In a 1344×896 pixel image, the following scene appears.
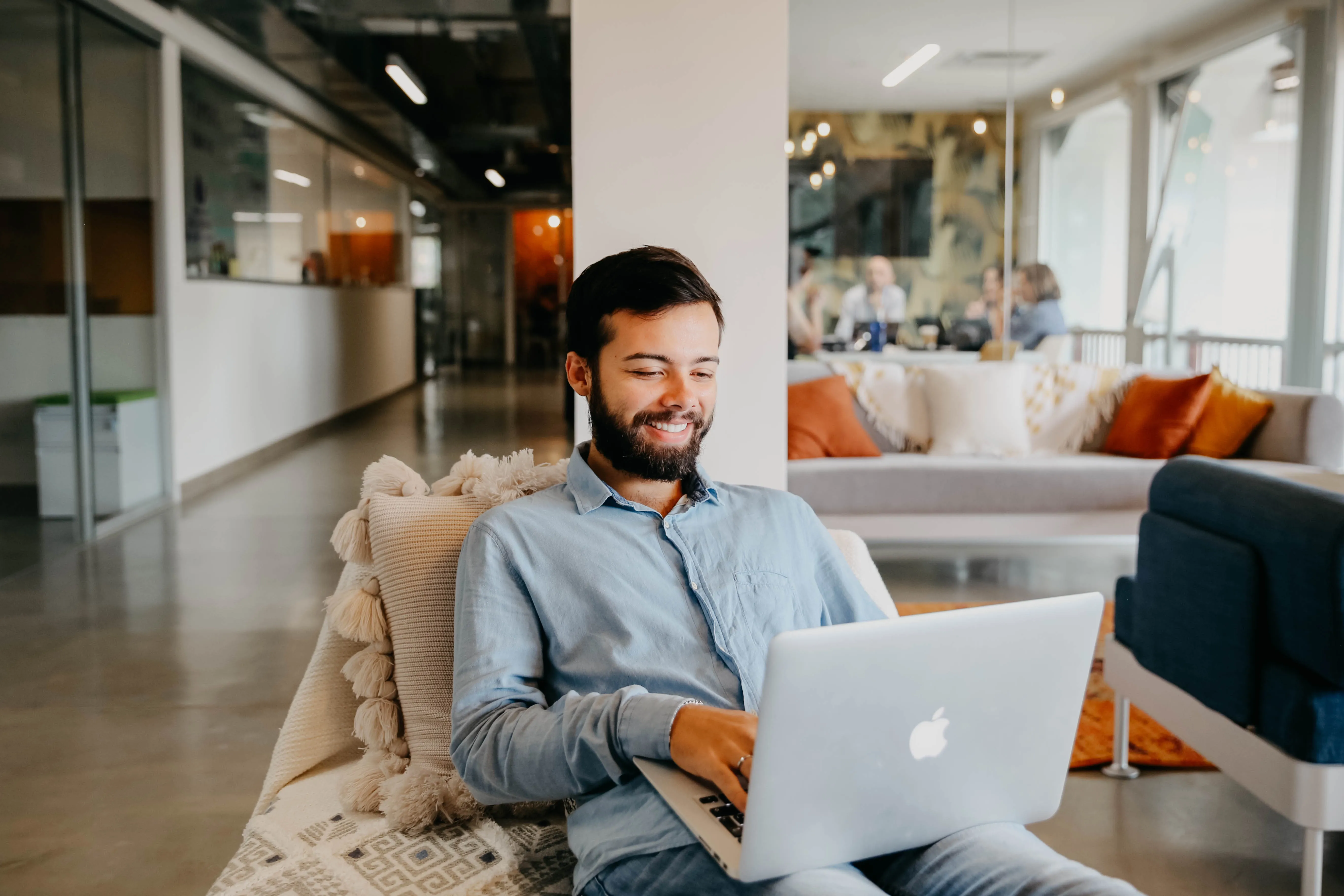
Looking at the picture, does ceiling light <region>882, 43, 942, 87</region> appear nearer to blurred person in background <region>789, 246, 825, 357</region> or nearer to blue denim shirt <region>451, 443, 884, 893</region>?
blurred person in background <region>789, 246, 825, 357</region>

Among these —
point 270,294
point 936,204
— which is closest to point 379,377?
point 270,294

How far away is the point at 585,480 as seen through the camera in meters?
1.42

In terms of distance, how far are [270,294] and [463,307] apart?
25.8 feet

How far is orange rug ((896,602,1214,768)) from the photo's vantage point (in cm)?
270

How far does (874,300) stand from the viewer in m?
5.92

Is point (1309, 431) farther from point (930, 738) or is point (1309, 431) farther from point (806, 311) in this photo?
point (930, 738)

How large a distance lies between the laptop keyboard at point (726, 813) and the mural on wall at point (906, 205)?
4.99 metres

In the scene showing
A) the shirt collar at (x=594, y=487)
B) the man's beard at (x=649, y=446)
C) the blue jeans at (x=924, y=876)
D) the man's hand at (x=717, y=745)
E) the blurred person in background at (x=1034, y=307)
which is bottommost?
the blue jeans at (x=924, y=876)

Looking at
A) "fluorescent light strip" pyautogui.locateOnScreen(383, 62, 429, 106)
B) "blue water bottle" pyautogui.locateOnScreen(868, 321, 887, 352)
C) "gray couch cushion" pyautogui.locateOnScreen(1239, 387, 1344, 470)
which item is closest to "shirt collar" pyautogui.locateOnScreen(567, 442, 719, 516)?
"gray couch cushion" pyautogui.locateOnScreen(1239, 387, 1344, 470)

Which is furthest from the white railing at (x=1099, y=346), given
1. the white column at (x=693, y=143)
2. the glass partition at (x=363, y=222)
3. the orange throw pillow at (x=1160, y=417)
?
the glass partition at (x=363, y=222)

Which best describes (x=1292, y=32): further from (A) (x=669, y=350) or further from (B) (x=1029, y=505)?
(A) (x=669, y=350)

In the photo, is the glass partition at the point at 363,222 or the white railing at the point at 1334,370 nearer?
the white railing at the point at 1334,370

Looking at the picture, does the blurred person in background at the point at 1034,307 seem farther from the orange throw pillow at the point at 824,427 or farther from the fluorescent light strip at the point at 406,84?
the fluorescent light strip at the point at 406,84

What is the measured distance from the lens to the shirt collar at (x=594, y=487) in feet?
4.59
